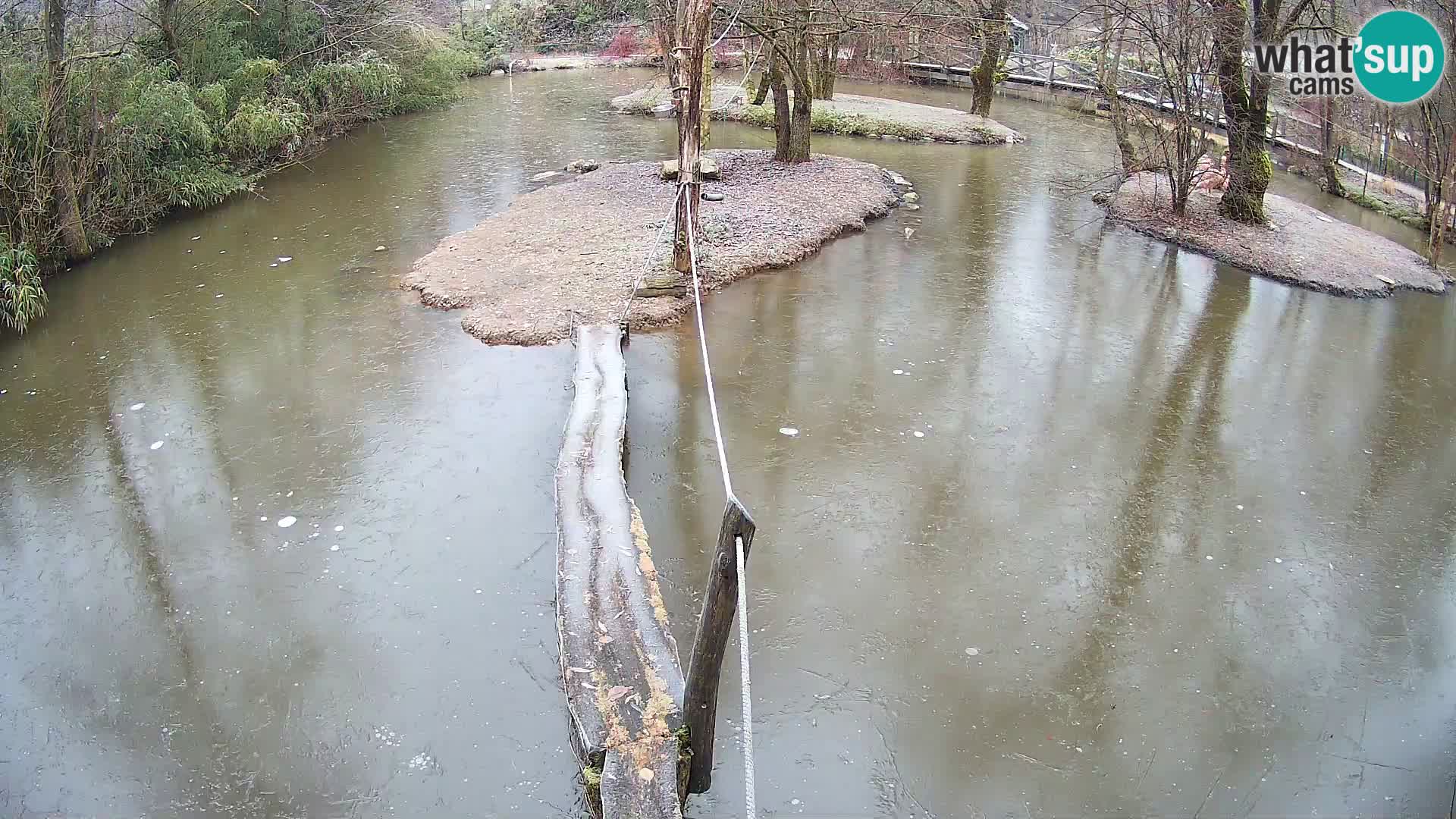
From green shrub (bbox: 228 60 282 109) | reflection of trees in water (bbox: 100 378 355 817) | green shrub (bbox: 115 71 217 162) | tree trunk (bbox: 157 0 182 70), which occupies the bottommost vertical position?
reflection of trees in water (bbox: 100 378 355 817)

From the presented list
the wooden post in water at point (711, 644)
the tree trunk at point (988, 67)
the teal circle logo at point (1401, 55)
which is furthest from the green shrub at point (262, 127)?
the teal circle logo at point (1401, 55)

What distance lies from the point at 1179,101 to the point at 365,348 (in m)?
9.61

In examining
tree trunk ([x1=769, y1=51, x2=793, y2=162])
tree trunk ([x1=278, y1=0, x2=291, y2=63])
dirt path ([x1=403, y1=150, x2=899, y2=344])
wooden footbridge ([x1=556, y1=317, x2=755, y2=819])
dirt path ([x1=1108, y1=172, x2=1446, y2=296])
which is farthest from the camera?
tree trunk ([x1=278, y1=0, x2=291, y2=63])

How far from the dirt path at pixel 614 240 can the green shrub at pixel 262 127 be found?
165 inches

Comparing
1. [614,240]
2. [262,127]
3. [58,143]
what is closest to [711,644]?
[614,240]

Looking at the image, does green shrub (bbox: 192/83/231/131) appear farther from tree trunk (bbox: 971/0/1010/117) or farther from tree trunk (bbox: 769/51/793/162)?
tree trunk (bbox: 971/0/1010/117)

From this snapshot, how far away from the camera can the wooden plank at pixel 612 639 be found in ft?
11.1

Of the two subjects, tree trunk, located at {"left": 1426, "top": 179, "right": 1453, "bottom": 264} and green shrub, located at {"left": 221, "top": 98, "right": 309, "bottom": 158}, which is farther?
green shrub, located at {"left": 221, "top": 98, "right": 309, "bottom": 158}

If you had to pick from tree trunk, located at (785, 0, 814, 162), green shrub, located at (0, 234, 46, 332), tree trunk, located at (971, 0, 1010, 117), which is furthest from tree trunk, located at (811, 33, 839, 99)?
green shrub, located at (0, 234, 46, 332)

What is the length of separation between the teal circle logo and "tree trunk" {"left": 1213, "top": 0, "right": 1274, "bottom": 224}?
151cm

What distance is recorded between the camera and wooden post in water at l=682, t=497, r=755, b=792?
3150mm

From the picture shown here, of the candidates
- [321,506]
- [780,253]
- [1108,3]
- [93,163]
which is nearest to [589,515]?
[321,506]

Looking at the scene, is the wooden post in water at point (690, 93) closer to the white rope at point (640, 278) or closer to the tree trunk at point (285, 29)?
the white rope at point (640, 278)

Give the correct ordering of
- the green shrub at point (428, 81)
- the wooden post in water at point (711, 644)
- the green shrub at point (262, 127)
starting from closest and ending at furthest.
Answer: the wooden post in water at point (711, 644), the green shrub at point (262, 127), the green shrub at point (428, 81)
